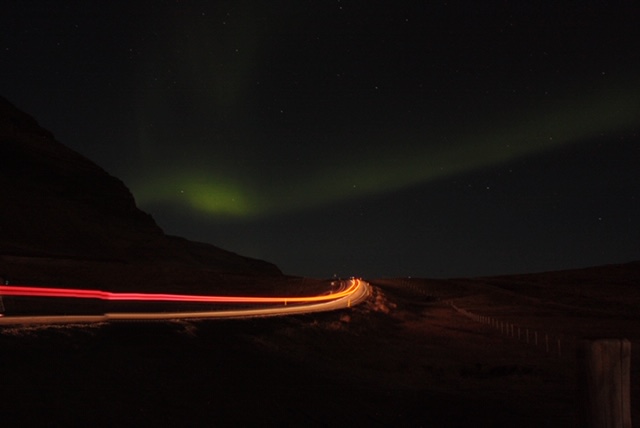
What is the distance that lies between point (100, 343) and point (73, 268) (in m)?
67.6

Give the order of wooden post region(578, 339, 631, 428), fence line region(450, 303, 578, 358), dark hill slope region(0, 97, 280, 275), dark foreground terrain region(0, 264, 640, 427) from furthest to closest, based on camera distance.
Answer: dark hill slope region(0, 97, 280, 275) < fence line region(450, 303, 578, 358) < dark foreground terrain region(0, 264, 640, 427) < wooden post region(578, 339, 631, 428)

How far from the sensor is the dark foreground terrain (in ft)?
32.4

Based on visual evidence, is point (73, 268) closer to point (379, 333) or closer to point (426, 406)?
point (379, 333)

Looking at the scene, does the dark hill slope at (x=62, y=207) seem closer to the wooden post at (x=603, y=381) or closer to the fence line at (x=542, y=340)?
the fence line at (x=542, y=340)

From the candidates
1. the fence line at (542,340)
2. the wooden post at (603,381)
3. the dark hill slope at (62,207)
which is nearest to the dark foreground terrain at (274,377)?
the fence line at (542,340)

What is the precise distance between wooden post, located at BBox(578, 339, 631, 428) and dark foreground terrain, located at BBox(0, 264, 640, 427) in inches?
232

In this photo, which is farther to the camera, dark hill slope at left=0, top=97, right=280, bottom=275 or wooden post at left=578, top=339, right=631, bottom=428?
dark hill slope at left=0, top=97, right=280, bottom=275

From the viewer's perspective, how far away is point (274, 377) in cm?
1477

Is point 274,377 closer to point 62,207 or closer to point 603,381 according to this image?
point 603,381

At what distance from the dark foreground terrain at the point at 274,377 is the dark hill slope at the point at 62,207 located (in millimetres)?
67340

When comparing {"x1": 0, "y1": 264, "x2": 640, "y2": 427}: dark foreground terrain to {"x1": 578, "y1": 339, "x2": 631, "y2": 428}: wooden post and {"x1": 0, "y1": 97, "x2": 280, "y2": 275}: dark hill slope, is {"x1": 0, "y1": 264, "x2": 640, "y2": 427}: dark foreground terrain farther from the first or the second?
{"x1": 0, "y1": 97, "x2": 280, "y2": 275}: dark hill slope

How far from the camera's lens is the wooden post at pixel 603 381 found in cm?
546

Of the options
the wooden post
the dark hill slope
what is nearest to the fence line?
the wooden post

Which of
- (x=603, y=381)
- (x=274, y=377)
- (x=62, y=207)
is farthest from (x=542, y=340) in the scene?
(x=62, y=207)
